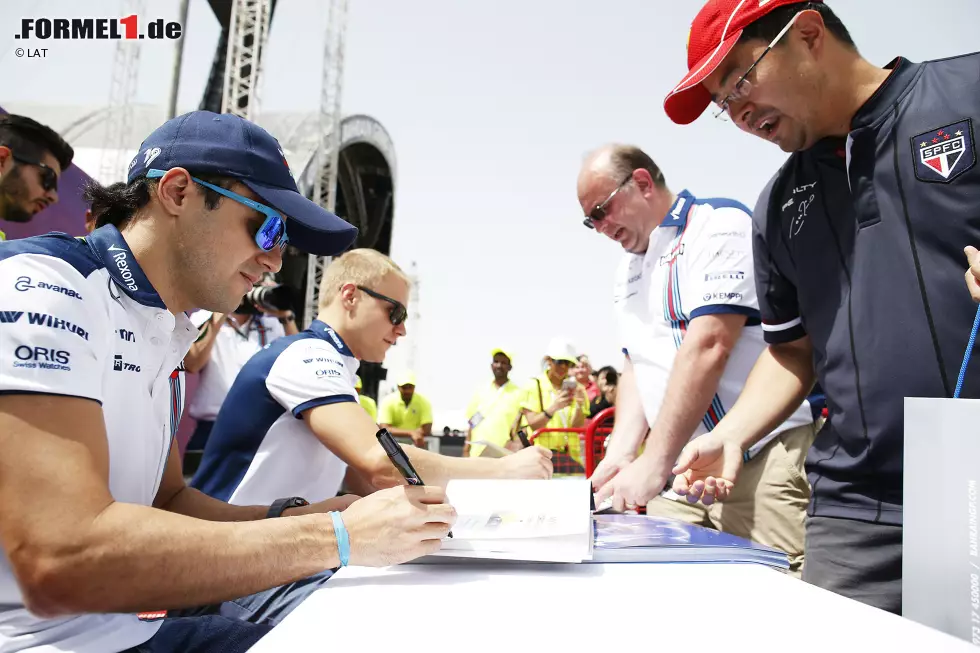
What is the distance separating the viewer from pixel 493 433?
7.30 m

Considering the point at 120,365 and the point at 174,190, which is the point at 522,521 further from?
the point at 174,190

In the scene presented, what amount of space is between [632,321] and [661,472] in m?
0.74

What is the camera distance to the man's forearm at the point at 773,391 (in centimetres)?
170

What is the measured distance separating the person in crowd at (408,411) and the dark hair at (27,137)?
5836 mm

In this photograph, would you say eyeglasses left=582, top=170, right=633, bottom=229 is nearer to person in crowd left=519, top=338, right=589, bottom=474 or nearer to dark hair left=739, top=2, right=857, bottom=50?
dark hair left=739, top=2, right=857, bottom=50

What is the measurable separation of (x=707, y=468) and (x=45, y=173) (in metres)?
3.51

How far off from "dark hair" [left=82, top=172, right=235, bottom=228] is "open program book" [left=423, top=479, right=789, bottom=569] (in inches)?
33.4

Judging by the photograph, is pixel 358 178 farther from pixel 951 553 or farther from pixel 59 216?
pixel 951 553

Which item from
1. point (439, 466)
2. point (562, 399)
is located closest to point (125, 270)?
point (439, 466)

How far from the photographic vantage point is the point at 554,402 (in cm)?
678

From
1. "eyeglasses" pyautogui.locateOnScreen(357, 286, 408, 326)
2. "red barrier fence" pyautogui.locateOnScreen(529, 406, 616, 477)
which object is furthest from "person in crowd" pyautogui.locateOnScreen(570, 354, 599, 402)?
"eyeglasses" pyautogui.locateOnScreen(357, 286, 408, 326)

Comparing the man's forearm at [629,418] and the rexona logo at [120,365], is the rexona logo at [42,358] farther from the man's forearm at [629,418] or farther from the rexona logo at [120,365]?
the man's forearm at [629,418]

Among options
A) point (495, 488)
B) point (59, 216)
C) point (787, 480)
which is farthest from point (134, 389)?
point (59, 216)

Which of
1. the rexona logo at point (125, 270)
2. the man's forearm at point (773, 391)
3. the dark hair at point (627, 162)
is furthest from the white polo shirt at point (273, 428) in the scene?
the dark hair at point (627, 162)
